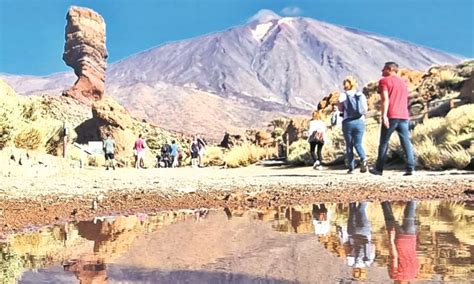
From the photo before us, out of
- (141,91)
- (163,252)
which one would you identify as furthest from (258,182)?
(141,91)

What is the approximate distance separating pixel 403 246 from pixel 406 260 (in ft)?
1.79

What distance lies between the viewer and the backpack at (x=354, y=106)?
12633 millimetres

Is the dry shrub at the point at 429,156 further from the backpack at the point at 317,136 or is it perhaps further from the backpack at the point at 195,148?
Result: the backpack at the point at 195,148

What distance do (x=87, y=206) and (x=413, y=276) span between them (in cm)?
505

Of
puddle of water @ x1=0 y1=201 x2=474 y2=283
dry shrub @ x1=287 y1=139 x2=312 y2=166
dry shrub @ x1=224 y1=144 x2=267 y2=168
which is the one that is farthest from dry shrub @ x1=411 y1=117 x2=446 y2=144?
puddle of water @ x1=0 y1=201 x2=474 y2=283

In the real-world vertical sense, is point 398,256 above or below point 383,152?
below

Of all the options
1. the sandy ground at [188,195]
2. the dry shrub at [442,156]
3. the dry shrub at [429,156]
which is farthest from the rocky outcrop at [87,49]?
the sandy ground at [188,195]

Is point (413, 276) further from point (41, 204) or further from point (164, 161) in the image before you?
point (164, 161)

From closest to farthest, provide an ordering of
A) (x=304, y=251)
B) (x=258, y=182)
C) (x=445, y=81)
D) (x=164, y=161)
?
(x=304, y=251) → (x=258, y=182) → (x=445, y=81) → (x=164, y=161)

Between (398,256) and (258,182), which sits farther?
(258,182)

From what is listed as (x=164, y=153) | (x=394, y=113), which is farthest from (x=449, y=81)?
(x=394, y=113)

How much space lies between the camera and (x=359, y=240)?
5191 mm

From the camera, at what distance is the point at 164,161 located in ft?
111

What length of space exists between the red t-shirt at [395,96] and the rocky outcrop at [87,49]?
6354 centimetres
